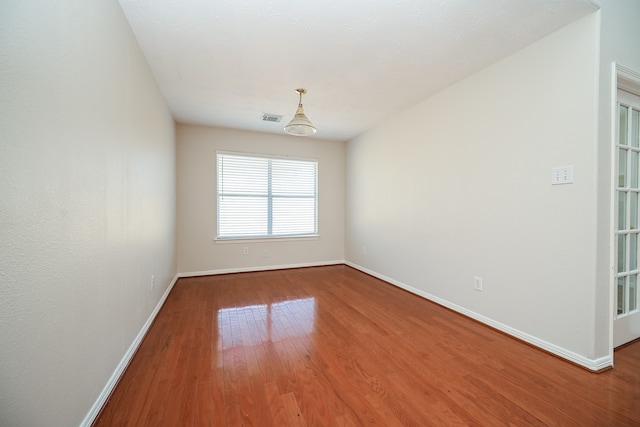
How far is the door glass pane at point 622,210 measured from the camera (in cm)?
199

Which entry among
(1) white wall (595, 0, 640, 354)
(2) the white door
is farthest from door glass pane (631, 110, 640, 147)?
(1) white wall (595, 0, 640, 354)

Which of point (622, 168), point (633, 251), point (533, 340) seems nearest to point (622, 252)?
point (633, 251)

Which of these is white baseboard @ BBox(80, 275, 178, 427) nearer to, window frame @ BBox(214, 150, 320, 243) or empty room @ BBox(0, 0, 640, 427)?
empty room @ BBox(0, 0, 640, 427)

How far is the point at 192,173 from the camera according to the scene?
4184mm

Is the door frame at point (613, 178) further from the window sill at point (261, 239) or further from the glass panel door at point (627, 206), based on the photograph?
the window sill at point (261, 239)

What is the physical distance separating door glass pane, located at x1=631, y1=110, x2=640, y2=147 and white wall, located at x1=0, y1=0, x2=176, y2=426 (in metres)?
3.76

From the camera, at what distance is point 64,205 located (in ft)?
3.64

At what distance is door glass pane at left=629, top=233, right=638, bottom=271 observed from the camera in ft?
6.75

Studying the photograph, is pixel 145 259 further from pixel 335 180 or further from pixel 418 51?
pixel 335 180

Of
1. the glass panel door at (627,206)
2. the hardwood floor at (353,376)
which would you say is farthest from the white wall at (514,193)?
the glass panel door at (627,206)

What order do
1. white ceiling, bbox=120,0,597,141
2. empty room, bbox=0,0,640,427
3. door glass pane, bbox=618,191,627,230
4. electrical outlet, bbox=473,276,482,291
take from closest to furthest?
empty room, bbox=0,0,640,427 < white ceiling, bbox=120,0,597,141 < door glass pane, bbox=618,191,627,230 < electrical outlet, bbox=473,276,482,291

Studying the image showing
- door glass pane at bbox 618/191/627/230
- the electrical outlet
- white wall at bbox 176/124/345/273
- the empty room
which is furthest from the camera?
white wall at bbox 176/124/345/273

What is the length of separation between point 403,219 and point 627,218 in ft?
6.67

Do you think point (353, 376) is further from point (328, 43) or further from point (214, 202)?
point (214, 202)
